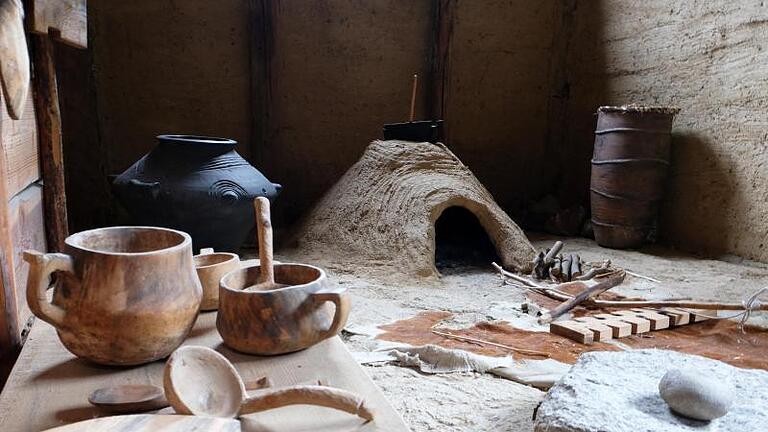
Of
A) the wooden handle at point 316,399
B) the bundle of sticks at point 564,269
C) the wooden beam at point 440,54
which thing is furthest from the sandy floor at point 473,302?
the wooden beam at point 440,54

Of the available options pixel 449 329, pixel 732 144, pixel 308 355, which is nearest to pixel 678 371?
pixel 308 355

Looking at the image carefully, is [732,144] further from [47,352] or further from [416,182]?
[47,352]

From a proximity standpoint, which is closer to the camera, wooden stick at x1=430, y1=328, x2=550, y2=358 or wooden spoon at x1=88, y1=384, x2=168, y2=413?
wooden spoon at x1=88, y1=384, x2=168, y2=413

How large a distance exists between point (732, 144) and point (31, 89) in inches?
166

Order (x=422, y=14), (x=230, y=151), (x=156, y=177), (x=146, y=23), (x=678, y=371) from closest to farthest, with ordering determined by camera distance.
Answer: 1. (x=678, y=371)
2. (x=156, y=177)
3. (x=230, y=151)
4. (x=146, y=23)
5. (x=422, y=14)

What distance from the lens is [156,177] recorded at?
134 inches

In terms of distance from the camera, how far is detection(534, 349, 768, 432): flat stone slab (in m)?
1.43

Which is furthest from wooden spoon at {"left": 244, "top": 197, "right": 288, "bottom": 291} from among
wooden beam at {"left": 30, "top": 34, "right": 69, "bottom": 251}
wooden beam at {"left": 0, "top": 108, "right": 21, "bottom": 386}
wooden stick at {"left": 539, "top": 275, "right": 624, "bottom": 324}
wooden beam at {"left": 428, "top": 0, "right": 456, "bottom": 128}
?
wooden beam at {"left": 428, "top": 0, "right": 456, "bottom": 128}

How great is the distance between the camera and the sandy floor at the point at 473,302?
1.88m

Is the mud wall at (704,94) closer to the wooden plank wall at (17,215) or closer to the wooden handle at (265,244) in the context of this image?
the wooden handle at (265,244)

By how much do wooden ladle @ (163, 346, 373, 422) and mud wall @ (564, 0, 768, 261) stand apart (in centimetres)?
404

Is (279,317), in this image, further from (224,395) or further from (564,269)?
(564,269)

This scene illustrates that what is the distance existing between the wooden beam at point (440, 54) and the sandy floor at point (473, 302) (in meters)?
1.56

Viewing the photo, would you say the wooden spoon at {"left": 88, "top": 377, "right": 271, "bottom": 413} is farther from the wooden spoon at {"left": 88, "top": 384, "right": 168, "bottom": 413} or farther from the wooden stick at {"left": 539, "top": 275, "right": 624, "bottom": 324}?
the wooden stick at {"left": 539, "top": 275, "right": 624, "bottom": 324}
